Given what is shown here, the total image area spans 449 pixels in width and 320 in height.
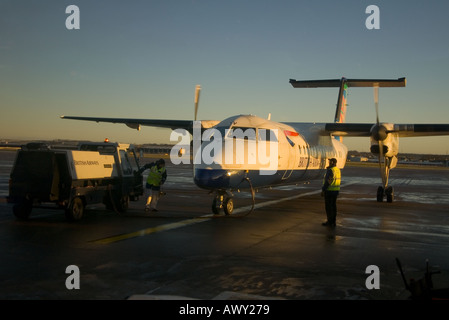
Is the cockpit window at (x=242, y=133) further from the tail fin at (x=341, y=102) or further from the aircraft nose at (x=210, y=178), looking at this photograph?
the tail fin at (x=341, y=102)

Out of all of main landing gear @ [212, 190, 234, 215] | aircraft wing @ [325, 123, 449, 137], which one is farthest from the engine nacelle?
main landing gear @ [212, 190, 234, 215]

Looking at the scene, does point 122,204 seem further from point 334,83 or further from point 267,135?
point 334,83

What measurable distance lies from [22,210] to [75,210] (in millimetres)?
1369

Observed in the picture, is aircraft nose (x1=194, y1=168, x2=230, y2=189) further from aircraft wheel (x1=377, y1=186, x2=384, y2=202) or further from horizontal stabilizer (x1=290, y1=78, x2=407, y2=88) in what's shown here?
horizontal stabilizer (x1=290, y1=78, x2=407, y2=88)

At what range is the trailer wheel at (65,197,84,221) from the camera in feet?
37.0

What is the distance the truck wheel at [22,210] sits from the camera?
11.4 meters

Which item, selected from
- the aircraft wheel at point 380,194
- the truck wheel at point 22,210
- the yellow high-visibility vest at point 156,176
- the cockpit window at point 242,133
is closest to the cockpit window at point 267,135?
the cockpit window at point 242,133

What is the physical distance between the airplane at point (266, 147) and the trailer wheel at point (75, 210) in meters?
Answer: 3.21

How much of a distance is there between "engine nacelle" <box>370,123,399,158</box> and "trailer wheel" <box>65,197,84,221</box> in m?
12.5

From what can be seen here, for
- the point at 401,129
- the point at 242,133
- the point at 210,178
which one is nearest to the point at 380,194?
the point at 401,129

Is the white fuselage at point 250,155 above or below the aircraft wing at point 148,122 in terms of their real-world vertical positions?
below
